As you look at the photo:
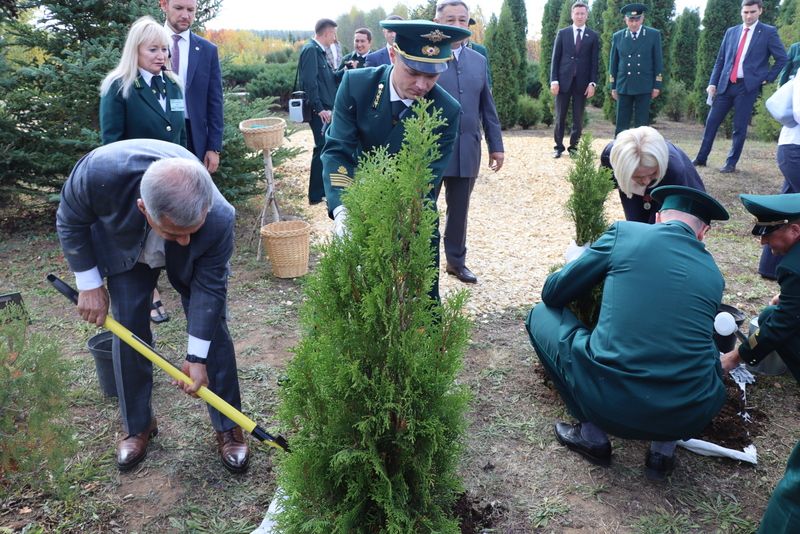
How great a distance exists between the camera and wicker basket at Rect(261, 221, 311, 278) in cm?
492

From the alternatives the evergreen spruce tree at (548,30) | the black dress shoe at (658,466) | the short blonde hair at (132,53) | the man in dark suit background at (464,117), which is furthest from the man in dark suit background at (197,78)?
the evergreen spruce tree at (548,30)

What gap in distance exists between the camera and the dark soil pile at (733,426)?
9.97 ft

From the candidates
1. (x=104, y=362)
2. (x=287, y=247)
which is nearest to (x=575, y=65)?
(x=287, y=247)

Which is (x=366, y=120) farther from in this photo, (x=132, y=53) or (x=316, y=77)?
(x=316, y=77)

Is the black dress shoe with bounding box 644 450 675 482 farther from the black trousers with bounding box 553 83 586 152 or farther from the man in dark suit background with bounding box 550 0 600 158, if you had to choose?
the black trousers with bounding box 553 83 586 152

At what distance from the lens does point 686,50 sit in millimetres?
15977

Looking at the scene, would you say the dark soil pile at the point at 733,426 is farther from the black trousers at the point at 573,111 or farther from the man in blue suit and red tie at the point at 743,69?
the black trousers at the point at 573,111

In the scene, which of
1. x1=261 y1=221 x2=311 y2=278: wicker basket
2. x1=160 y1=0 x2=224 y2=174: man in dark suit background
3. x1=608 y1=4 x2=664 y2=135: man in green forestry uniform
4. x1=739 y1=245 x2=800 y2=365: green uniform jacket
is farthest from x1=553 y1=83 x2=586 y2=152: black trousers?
x1=739 y1=245 x2=800 y2=365: green uniform jacket

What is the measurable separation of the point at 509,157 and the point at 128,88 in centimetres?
713

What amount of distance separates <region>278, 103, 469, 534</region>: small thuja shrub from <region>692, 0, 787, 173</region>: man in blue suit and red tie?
7886 mm

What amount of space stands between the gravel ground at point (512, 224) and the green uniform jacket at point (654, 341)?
1.90 meters

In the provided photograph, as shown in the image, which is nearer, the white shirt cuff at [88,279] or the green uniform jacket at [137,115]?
the white shirt cuff at [88,279]

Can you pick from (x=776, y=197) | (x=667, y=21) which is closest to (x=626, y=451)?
(x=776, y=197)

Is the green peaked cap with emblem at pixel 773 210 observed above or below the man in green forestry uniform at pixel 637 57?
below
